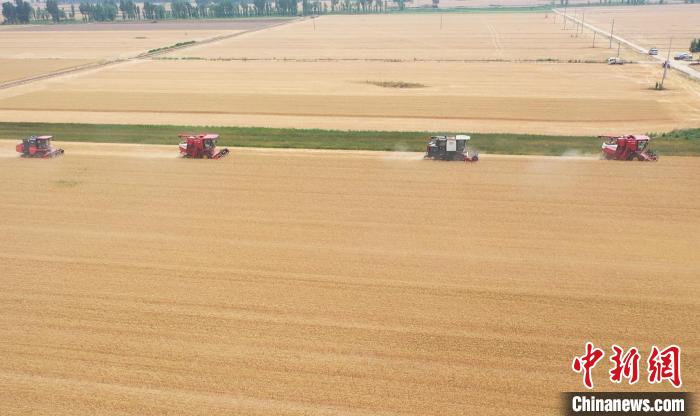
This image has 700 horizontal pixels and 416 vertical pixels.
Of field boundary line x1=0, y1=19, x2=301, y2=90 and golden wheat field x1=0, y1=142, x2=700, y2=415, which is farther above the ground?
field boundary line x1=0, y1=19, x2=301, y2=90

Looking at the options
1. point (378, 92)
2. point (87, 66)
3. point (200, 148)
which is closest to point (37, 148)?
point (200, 148)

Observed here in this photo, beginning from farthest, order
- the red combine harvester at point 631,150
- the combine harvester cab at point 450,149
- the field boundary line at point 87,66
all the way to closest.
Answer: the field boundary line at point 87,66, the combine harvester cab at point 450,149, the red combine harvester at point 631,150

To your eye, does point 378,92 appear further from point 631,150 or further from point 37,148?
point 37,148

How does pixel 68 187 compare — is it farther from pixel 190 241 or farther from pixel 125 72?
pixel 125 72

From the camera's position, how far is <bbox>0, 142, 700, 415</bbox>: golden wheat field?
1577 cm

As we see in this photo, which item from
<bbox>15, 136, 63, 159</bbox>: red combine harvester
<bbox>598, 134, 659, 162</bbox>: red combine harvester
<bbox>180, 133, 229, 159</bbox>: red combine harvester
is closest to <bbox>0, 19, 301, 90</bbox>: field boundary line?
<bbox>15, 136, 63, 159</bbox>: red combine harvester

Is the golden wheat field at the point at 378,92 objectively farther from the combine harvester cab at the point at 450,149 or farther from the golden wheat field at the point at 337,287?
the golden wheat field at the point at 337,287

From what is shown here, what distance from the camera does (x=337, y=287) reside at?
67.7 ft

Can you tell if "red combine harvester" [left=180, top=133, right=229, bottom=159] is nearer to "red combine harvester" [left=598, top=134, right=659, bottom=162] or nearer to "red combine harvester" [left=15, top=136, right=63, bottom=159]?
"red combine harvester" [left=15, top=136, right=63, bottom=159]

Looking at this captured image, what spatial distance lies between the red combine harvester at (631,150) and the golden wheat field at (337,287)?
1750 millimetres

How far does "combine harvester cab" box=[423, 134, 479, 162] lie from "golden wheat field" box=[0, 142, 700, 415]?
2.56 metres

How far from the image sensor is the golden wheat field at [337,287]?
621 inches

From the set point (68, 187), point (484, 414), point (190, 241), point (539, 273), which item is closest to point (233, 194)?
point (190, 241)

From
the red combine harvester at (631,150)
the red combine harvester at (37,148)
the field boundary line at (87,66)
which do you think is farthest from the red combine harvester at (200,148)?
the field boundary line at (87,66)
